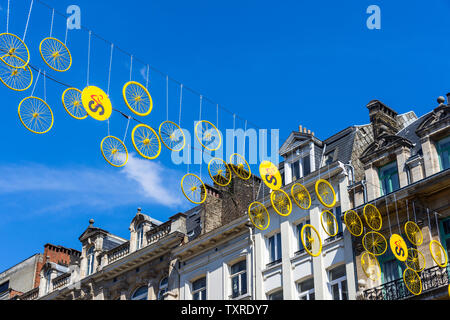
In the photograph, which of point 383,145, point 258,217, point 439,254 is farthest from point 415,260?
point 258,217

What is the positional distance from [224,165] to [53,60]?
6.60 metres

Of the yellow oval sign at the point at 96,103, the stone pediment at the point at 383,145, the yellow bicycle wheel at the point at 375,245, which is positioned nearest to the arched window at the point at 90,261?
the stone pediment at the point at 383,145

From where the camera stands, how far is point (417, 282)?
2719 cm

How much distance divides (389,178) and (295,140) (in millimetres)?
6074

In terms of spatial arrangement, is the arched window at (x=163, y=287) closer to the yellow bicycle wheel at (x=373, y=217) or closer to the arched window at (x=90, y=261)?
the arched window at (x=90, y=261)

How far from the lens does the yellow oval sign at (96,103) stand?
19.3 meters

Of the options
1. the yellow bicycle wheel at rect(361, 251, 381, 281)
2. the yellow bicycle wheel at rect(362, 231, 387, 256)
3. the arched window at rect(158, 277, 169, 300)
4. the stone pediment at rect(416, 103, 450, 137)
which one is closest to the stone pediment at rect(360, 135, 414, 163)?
the stone pediment at rect(416, 103, 450, 137)

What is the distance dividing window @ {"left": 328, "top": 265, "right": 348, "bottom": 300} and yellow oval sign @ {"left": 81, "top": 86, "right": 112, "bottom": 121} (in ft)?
48.4

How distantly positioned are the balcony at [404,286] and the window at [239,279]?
6955mm

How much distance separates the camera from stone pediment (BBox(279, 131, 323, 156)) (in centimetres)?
3581

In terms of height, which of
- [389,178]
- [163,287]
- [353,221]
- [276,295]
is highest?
[389,178]

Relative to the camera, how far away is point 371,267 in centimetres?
2928

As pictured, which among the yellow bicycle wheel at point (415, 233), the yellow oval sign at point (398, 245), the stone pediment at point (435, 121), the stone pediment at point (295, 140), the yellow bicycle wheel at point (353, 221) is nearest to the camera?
the yellow oval sign at point (398, 245)

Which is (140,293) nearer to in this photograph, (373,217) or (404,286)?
(373,217)
